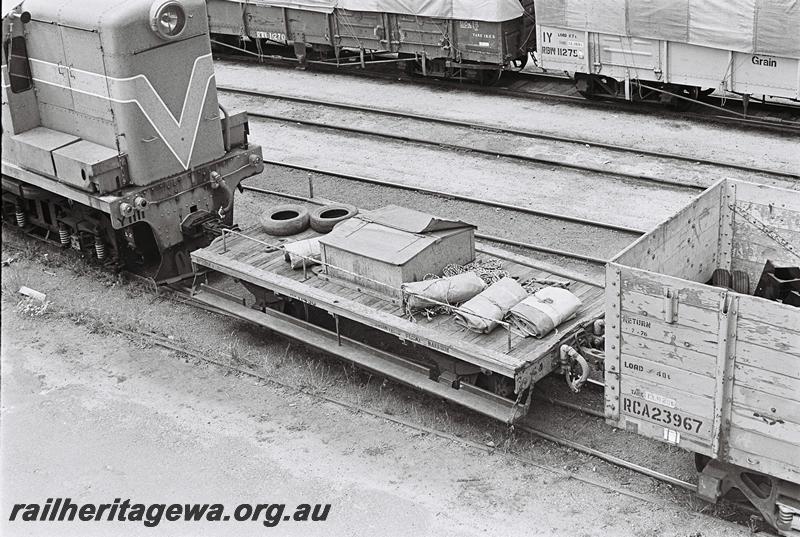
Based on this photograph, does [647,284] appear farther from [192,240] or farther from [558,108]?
[558,108]

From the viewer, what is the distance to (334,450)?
1045 centimetres

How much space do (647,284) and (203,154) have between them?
7434mm

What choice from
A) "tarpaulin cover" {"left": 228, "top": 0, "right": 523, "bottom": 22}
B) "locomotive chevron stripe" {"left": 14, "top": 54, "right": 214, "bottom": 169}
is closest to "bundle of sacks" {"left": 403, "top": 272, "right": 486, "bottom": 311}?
"locomotive chevron stripe" {"left": 14, "top": 54, "right": 214, "bottom": 169}

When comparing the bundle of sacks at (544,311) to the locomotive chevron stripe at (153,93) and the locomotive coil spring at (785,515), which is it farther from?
the locomotive chevron stripe at (153,93)

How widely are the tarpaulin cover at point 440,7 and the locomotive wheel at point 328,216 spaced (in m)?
9.49

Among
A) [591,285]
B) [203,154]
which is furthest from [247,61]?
[591,285]

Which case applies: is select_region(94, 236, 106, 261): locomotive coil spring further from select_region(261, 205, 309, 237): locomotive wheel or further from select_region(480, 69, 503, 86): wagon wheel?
select_region(480, 69, 503, 86): wagon wheel

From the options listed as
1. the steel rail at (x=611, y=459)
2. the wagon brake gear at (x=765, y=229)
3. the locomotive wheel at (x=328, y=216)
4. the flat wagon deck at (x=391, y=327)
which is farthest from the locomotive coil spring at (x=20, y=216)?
the wagon brake gear at (x=765, y=229)

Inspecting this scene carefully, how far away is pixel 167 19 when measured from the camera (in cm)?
1287

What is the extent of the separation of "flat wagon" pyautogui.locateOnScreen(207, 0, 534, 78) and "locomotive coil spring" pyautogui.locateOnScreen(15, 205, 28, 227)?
983 centimetres

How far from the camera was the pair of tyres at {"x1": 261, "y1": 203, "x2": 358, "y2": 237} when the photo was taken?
12781 millimetres

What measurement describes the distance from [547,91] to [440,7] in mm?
2801

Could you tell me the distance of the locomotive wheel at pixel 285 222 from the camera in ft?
42.1

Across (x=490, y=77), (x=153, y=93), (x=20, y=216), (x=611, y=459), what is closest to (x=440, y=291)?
(x=611, y=459)
